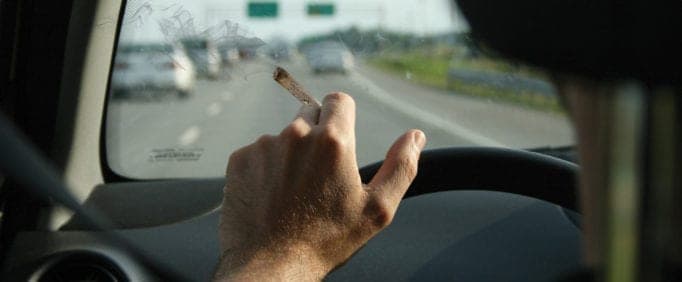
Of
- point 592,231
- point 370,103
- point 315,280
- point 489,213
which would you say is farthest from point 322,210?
point 489,213

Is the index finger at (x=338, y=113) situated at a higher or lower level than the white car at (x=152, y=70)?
higher

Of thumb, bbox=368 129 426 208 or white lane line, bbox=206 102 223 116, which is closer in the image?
thumb, bbox=368 129 426 208

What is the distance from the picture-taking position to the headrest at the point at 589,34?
0.54 m

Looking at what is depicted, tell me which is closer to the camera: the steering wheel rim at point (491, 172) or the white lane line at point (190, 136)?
the steering wheel rim at point (491, 172)

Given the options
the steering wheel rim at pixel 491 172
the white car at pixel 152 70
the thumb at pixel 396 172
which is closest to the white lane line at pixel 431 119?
the steering wheel rim at pixel 491 172

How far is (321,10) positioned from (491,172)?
2.38 feet

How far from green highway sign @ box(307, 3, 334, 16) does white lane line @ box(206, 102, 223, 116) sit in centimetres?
85

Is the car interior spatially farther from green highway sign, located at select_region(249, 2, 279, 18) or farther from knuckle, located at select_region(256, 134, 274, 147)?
knuckle, located at select_region(256, 134, 274, 147)

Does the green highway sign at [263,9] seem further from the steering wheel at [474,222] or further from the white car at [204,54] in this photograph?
the steering wheel at [474,222]

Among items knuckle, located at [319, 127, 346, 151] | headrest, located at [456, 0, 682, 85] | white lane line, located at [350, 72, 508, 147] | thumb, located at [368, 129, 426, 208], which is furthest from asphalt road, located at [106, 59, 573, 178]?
headrest, located at [456, 0, 682, 85]

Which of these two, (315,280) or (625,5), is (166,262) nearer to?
(315,280)

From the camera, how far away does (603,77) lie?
55cm

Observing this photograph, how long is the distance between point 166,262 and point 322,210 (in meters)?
1.65

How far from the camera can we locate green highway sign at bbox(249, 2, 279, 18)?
260cm
